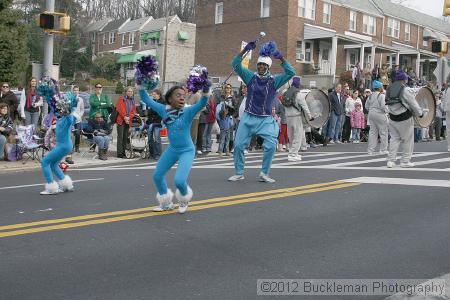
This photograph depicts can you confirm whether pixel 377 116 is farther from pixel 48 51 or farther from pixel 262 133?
pixel 48 51

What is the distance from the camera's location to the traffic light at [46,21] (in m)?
15.9

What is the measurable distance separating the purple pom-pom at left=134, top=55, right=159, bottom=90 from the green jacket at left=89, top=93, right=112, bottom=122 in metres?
8.25

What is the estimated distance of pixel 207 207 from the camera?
8.19 metres

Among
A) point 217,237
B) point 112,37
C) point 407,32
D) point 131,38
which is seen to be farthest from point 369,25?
point 217,237

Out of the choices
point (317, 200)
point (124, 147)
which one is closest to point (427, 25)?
point (124, 147)

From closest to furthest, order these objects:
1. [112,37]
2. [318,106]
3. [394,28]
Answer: [318,106]
[394,28]
[112,37]

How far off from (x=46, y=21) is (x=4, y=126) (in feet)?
10.8

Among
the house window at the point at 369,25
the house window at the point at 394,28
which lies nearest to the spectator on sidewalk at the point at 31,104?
the house window at the point at 369,25

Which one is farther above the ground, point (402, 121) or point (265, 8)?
point (265, 8)

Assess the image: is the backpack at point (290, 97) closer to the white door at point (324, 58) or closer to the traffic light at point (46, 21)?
the traffic light at point (46, 21)

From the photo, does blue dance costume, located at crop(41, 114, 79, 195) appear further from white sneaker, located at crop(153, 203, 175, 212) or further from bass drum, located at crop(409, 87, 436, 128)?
bass drum, located at crop(409, 87, 436, 128)

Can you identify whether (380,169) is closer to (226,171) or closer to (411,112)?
(411,112)

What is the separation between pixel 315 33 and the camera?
42562 millimetres

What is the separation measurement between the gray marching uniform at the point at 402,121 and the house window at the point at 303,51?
30531 millimetres
